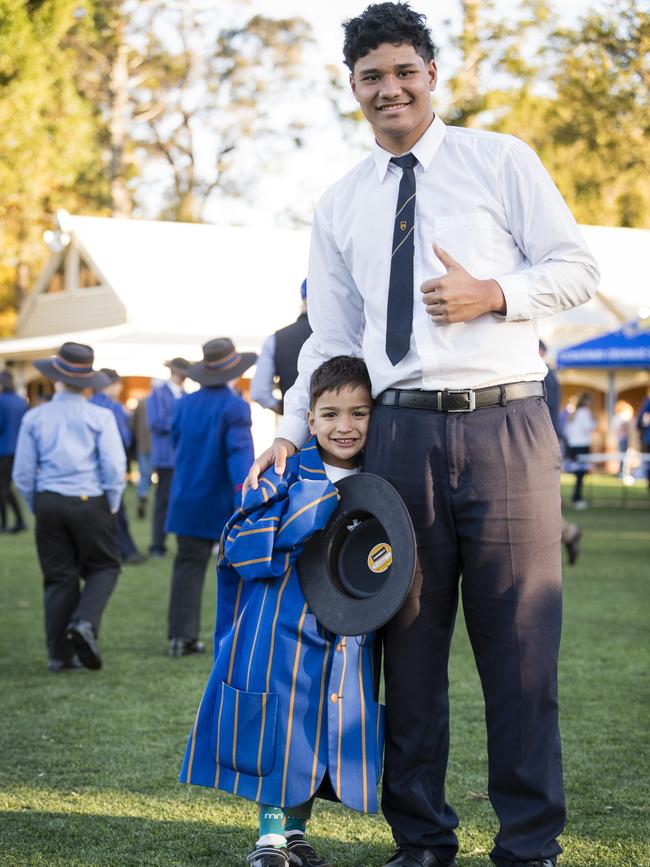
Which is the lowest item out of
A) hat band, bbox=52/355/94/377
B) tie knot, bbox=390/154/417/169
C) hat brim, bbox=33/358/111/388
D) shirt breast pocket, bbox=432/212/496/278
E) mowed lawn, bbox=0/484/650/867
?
mowed lawn, bbox=0/484/650/867

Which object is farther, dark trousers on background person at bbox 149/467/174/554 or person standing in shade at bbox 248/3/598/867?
dark trousers on background person at bbox 149/467/174/554

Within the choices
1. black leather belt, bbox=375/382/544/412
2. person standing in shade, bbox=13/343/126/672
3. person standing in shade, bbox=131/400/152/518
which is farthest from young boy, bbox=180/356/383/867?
person standing in shade, bbox=131/400/152/518

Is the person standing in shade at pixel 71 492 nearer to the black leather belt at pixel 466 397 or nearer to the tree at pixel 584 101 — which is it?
the black leather belt at pixel 466 397

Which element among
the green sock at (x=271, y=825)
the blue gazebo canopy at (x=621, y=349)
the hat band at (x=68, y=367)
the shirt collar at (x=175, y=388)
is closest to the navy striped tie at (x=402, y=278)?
the green sock at (x=271, y=825)

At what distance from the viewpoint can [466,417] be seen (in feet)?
10.9

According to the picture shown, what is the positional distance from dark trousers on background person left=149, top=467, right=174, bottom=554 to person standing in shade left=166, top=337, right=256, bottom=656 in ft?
15.4

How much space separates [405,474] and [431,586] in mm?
324

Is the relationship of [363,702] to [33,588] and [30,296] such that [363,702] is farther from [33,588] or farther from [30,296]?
[30,296]

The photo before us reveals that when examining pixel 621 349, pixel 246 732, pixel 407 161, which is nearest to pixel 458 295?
pixel 407 161

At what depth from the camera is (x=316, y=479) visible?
3609 mm

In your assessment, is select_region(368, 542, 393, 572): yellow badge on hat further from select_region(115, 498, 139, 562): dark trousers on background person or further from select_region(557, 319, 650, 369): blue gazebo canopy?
select_region(557, 319, 650, 369): blue gazebo canopy

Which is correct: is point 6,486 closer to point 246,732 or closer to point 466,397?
point 246,732

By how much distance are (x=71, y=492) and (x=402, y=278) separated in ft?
13.8

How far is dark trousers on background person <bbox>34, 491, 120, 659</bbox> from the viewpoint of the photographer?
282 inches
